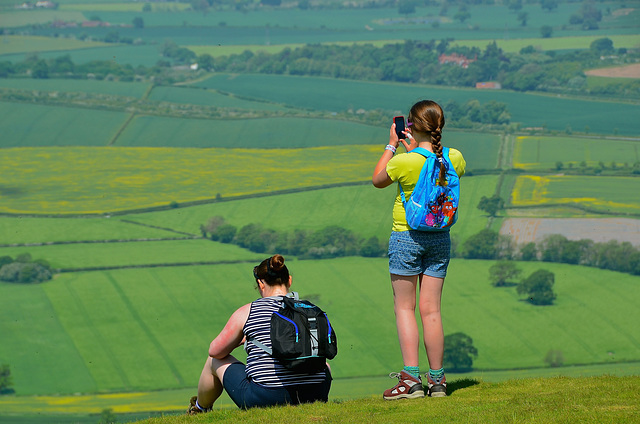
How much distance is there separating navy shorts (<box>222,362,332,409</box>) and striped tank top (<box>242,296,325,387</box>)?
0.05 m

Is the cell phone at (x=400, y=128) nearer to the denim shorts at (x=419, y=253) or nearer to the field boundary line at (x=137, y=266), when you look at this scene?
the denim shorts at (x=419, y=253)

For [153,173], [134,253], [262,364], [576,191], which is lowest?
[134,253]

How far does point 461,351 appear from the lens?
69.4 meters

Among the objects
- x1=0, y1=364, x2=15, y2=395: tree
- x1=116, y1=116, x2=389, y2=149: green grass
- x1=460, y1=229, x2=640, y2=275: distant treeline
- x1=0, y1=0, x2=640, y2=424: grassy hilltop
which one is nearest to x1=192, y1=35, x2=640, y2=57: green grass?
x1=0, y1=0, x2=640, y2=424: grassy hilltop

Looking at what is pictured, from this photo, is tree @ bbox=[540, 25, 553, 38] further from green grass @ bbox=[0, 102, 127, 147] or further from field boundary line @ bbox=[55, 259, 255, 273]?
field boundary line @ bbox=[55, 259, 255, 273]

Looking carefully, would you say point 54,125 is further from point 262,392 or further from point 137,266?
point 262,392

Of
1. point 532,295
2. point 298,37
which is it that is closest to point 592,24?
point 298,37

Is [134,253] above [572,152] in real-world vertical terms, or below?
below

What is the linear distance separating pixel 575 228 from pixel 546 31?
99250 millimetres

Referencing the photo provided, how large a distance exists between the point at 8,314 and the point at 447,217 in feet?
244

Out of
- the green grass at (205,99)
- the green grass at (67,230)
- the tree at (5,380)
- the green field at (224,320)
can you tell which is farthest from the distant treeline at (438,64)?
the tree at (5,380)

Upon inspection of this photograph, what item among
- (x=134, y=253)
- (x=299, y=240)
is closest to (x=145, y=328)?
(x=134, y=253)

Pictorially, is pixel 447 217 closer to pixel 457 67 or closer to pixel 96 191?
pixel 96 191

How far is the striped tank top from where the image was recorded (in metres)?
6.41
